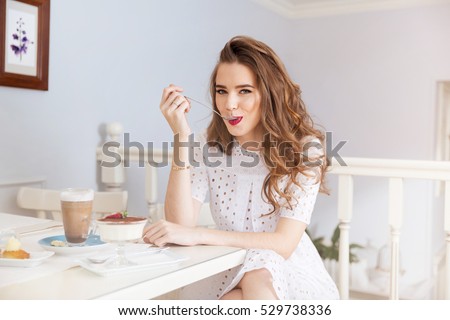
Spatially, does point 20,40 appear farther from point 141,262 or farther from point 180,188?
point 141,262

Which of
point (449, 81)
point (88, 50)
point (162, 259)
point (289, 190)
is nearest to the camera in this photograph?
point (162, 259)

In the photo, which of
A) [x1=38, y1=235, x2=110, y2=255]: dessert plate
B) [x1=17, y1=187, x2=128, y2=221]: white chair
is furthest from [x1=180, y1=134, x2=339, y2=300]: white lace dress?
[x1=17, y1=187, x2=128, y2=221]: white chair

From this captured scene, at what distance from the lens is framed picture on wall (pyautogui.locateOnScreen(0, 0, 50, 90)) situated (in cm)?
233

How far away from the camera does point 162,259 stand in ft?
3.50

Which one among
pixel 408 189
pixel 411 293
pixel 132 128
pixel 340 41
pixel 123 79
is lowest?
pixel 411 293

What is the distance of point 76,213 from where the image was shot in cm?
115

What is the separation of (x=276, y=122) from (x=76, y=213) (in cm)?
66

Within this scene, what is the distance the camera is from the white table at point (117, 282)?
871 mm

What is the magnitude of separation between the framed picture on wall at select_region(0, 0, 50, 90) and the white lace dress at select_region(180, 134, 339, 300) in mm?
1164

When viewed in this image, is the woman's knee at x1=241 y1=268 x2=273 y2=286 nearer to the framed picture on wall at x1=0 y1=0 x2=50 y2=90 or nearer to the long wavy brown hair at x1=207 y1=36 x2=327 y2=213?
the long wavy brown hair at x1=207 y1=36 x2=327 y2=213

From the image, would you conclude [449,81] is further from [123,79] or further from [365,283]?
[123,79]

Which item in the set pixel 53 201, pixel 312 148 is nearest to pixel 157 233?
pixel 312 148

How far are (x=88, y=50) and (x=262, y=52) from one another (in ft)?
5.05

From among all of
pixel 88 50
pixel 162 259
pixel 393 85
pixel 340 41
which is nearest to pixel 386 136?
pixel 393 85
